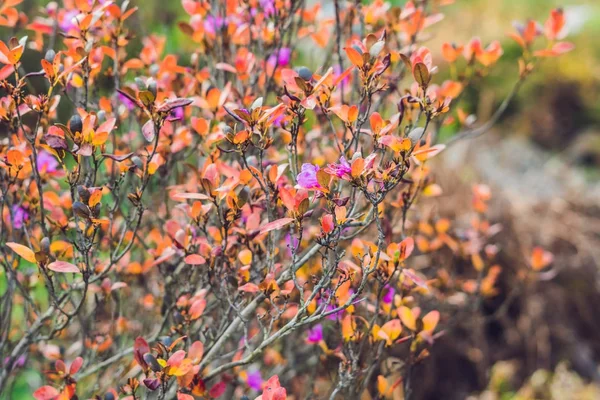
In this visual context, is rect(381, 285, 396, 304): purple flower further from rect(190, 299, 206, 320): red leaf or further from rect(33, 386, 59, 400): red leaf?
rect(33, 386, 59, 400): red leaf

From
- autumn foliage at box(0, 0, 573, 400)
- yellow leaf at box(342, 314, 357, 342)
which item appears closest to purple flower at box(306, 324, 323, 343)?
autumn foliage at box(0, 0, 573, 400)

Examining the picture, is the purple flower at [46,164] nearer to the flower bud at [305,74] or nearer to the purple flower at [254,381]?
the flower bud at [305,74]

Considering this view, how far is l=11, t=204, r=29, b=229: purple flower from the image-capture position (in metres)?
1.30

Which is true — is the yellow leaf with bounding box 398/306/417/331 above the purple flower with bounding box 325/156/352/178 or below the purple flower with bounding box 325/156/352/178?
below

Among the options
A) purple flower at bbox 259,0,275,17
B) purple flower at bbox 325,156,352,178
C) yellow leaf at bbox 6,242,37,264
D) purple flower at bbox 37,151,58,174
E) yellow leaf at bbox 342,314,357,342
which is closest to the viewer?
purple flower at bbox 325,156,352,178

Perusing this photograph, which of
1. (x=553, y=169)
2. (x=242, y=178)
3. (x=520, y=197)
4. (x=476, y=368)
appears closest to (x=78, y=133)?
(x=242, y=178)

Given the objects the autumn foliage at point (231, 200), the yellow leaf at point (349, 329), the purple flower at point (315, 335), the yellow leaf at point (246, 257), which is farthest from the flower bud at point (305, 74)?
the purple flower at point (315, 335)

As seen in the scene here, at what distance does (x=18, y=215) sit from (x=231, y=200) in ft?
1.95

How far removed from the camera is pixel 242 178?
108 cm

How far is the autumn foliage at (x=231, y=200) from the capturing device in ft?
3.34

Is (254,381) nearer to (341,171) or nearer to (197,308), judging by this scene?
(197,308)

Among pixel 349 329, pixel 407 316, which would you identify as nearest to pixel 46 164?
pixel 349 329

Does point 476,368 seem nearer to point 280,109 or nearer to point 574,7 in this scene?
point 280,109

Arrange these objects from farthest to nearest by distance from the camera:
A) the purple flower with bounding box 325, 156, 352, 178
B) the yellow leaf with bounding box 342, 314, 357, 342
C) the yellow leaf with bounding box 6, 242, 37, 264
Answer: the yellow leaf with bounding box 342, 314, 357, 342
the yellow leaf with bounding box 6, 242, 37, 264
the purple flower with bounding box 325, 156, 352, 178
